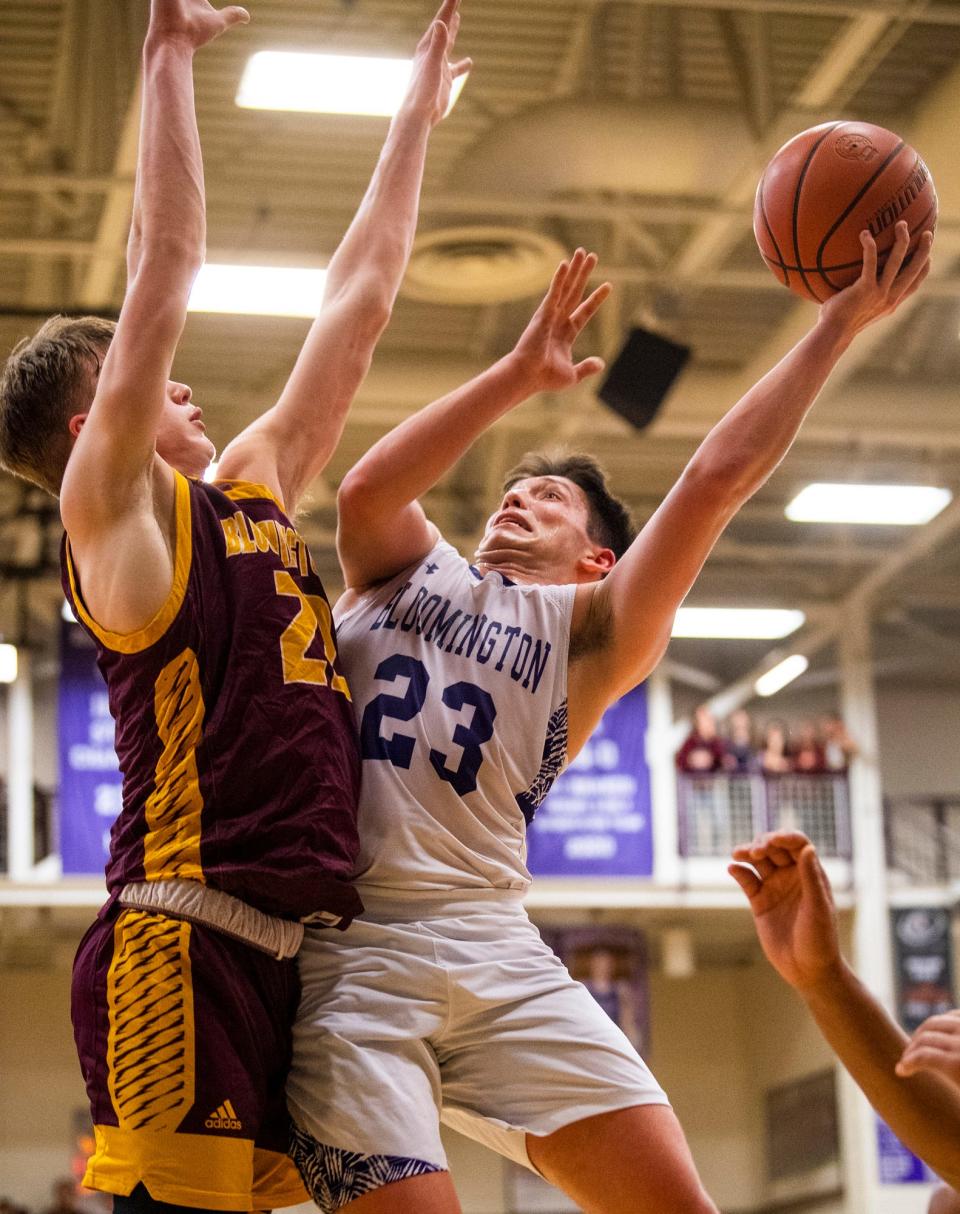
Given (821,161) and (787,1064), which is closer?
(821,161)

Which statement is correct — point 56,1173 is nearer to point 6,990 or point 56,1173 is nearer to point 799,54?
point 6,990

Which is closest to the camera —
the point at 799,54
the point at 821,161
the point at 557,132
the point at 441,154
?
the point at 821,161

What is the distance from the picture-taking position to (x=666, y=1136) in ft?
10.2

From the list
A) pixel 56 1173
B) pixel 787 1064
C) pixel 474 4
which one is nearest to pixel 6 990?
pixel 56 1173

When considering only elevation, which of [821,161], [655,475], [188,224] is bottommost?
[188,224]

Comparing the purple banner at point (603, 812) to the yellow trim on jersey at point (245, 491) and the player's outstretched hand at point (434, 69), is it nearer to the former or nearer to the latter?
→ the player's outstretched hand at point (434, 69)

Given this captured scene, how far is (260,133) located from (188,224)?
8.63 meters

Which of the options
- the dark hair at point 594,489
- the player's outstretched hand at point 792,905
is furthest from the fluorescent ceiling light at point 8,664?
the player's outstretched hand at point 792,905

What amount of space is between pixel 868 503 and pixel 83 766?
21.7 ft

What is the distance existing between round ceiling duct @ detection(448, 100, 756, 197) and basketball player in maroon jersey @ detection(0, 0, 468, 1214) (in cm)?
689

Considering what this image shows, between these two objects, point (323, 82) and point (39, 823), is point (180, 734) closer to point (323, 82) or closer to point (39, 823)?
point (323, 82)

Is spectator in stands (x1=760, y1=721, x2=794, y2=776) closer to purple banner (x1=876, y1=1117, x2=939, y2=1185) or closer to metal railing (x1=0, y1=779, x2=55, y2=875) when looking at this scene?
purple banner (x1=876, y1=1117, x2=939, y2=1185)

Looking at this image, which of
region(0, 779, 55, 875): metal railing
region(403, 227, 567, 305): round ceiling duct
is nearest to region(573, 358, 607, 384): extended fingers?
region(403, 227, 567, 305): round ceiling duct

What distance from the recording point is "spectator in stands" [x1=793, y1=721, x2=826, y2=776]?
1759cm
